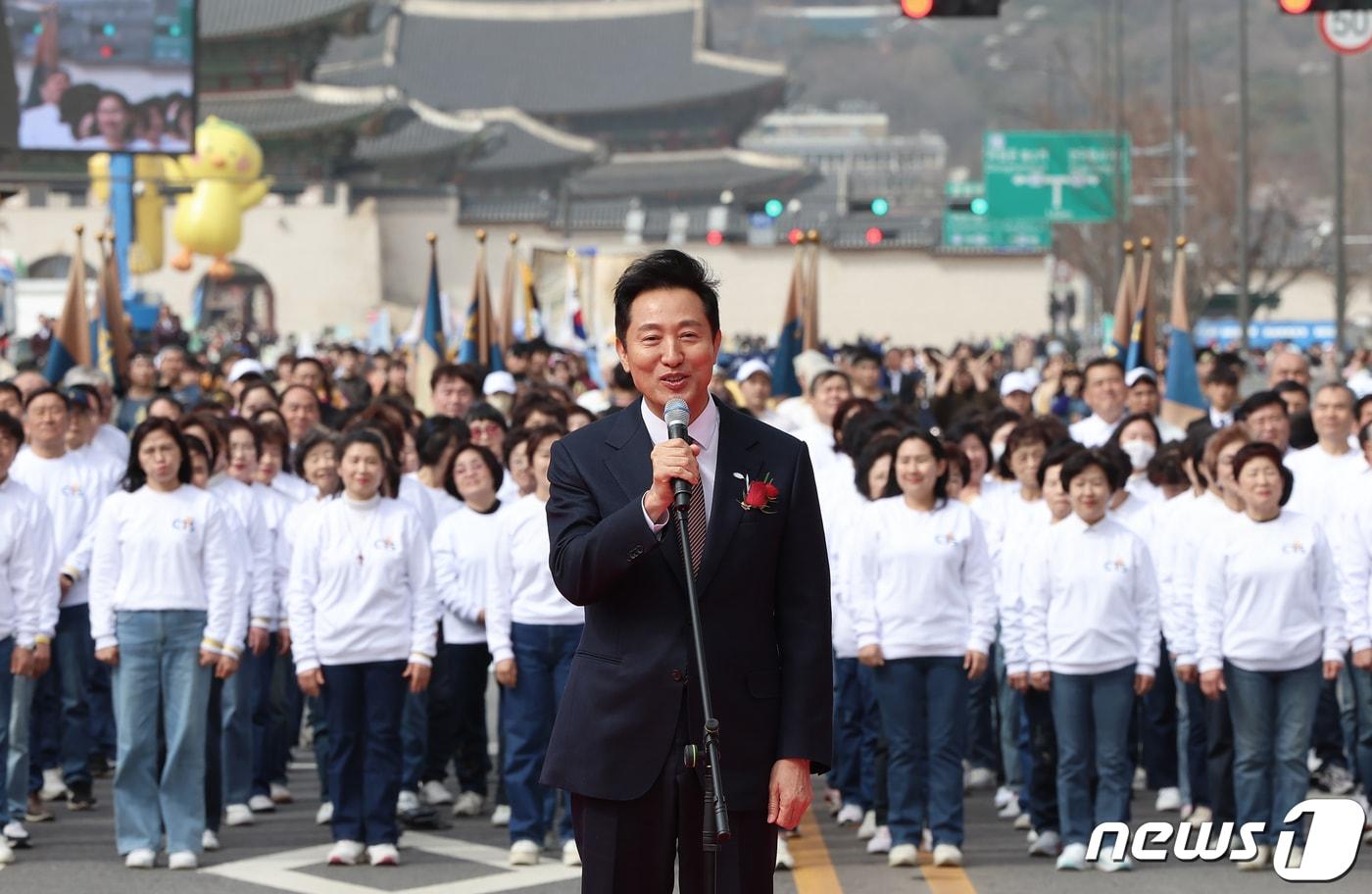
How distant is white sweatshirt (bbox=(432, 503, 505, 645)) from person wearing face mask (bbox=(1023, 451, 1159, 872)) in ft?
7.26

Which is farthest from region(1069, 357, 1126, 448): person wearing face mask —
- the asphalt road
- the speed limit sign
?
the speed limit sign

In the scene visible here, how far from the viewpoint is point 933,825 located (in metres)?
8.21

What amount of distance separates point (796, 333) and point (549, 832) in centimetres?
905

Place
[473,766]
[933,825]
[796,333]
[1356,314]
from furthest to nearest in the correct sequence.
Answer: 1. [1356,314]
2. [796,333]
3. [473,766]
4. [933,825]

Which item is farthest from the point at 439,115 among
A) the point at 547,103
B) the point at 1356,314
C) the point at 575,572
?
the point at 575,572

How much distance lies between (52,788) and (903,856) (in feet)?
12.5

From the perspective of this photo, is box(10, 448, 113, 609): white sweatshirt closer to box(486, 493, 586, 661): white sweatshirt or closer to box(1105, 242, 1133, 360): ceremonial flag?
box(486, 493, 586, 661): white sweatshirt

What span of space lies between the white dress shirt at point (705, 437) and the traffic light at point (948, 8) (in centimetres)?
785

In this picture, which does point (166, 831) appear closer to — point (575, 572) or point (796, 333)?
point (575, 572)

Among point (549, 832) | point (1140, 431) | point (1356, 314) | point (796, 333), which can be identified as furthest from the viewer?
point (1356, 314)

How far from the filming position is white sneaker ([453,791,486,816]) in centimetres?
948

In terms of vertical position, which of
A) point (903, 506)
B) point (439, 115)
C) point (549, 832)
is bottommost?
point (549, 832)

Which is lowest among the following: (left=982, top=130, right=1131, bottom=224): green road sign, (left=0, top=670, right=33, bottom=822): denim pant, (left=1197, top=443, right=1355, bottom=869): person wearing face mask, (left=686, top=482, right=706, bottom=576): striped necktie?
(left=0, top=670, right=33, bottom=822): denim pant

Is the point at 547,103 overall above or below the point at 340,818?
above
